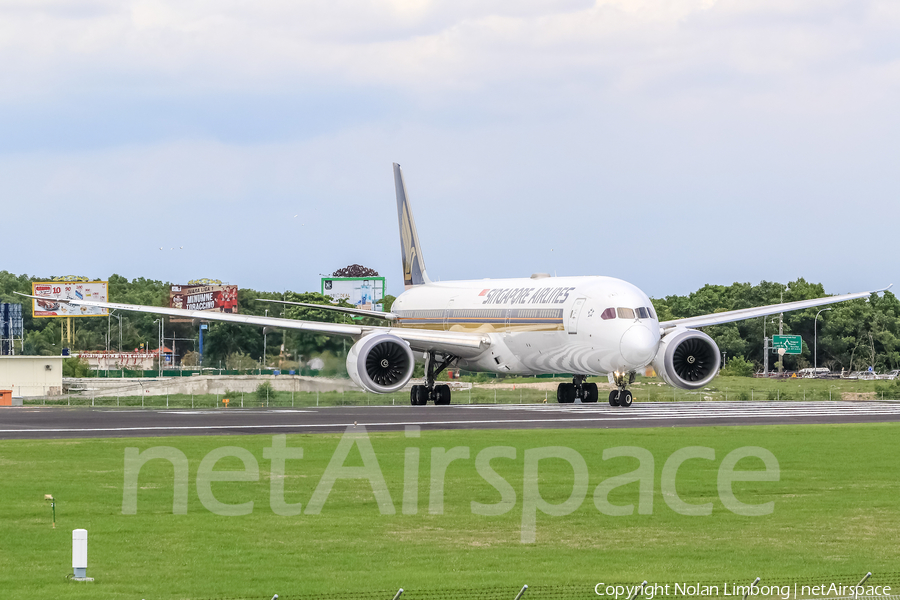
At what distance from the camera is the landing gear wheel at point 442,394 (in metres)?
53.4

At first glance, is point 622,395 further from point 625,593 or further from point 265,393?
point 625,593

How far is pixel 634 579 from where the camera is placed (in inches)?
545

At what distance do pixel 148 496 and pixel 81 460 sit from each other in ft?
20.4

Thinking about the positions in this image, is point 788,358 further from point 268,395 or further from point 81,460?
point 81,460

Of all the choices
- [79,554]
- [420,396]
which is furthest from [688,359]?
[79,554]

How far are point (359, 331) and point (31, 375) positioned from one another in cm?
3710

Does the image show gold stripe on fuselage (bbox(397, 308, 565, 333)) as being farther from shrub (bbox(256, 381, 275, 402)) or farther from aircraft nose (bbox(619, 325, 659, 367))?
shrub (bbox(256, 381, 275, 402))

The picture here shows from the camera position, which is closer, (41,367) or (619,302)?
(619,302)

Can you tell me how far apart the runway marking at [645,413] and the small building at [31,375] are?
37.1 meters

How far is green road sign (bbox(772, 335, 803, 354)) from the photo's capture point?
379ft

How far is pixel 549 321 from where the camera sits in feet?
161

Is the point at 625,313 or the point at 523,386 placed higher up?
the point at 625,313

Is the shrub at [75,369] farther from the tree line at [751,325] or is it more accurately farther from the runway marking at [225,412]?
the runway marking at [225,412]

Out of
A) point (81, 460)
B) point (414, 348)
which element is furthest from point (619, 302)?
point (81, 460)
